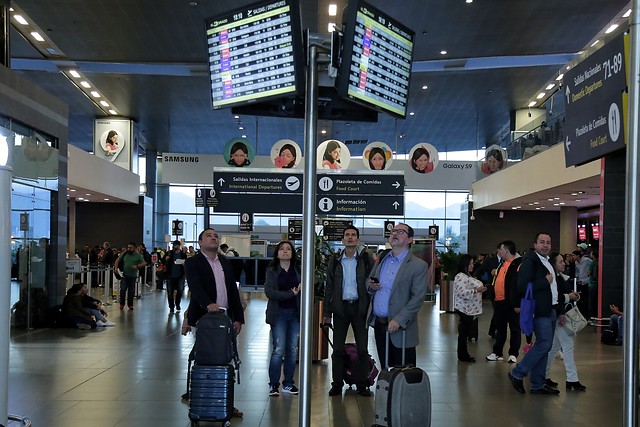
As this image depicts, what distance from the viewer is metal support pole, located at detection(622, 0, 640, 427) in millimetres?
3162

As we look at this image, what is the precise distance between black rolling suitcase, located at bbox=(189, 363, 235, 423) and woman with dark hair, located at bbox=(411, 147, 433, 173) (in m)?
15.1

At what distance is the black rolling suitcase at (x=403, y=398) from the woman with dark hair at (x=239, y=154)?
48.3 feet

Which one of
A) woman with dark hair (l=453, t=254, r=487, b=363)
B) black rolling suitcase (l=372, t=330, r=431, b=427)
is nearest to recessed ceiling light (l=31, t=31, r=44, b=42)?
woman with dark hair (l=453, t=254, r=487, b=363)

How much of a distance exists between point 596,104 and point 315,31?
1154cm

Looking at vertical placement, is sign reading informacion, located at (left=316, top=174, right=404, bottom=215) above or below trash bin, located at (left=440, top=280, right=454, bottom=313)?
above

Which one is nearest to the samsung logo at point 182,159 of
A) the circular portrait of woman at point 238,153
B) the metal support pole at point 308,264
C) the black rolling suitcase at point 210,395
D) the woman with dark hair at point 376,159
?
the circular portrait of woman at point 238,153

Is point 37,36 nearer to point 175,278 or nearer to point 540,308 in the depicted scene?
point 175,278

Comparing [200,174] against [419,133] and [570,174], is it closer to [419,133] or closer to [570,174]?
[419,133]

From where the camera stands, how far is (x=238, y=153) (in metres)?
19.7

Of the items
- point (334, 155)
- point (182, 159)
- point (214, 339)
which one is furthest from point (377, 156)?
point (214, 339)

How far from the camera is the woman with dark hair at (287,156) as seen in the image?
17266mm

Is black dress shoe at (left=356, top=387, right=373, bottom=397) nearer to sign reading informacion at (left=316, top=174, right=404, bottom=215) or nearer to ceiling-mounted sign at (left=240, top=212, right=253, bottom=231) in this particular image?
sign reading informacion at (left=316, top=174, right=404, bottom=215)

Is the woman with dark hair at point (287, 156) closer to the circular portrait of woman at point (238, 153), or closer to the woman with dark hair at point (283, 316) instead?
the circular portrait of woman at point (238, 153)

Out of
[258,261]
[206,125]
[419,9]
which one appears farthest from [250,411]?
[206,125]
